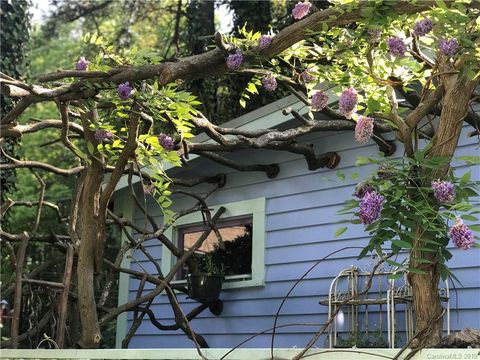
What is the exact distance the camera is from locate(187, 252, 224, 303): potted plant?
21.8 ft

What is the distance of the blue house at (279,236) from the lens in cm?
602

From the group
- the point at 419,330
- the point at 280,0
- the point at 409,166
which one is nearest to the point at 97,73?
the point at 409,166

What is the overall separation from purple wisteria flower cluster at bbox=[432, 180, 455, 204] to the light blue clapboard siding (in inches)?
99.8

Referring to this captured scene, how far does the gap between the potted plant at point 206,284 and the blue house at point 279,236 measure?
202 millimetres

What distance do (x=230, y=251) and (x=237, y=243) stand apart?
0.43 feet

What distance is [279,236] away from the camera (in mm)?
6531

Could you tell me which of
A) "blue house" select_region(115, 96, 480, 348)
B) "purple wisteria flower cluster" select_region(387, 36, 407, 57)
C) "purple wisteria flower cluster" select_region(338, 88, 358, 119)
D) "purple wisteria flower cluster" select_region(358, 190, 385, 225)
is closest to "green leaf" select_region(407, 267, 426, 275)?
"purple wisteria flower cluster" select_region(358, 190, 385, 225)

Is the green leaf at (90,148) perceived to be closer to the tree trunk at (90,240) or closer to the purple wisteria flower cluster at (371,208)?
the tree trunk at (90,240)

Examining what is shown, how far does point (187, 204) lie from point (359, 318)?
8.99ft

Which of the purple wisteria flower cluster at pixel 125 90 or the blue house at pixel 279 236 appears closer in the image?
the purple wisteria flower cluster at pixel 125 90

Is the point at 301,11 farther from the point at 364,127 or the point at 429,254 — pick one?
the point at 429,254

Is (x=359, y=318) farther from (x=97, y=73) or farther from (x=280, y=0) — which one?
(x=280, y=0)

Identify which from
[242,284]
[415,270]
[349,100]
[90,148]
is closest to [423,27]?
[349,100]

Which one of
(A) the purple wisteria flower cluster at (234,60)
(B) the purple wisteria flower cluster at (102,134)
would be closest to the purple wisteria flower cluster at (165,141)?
(B) the purple wisteria flower cluster at (102,134)
